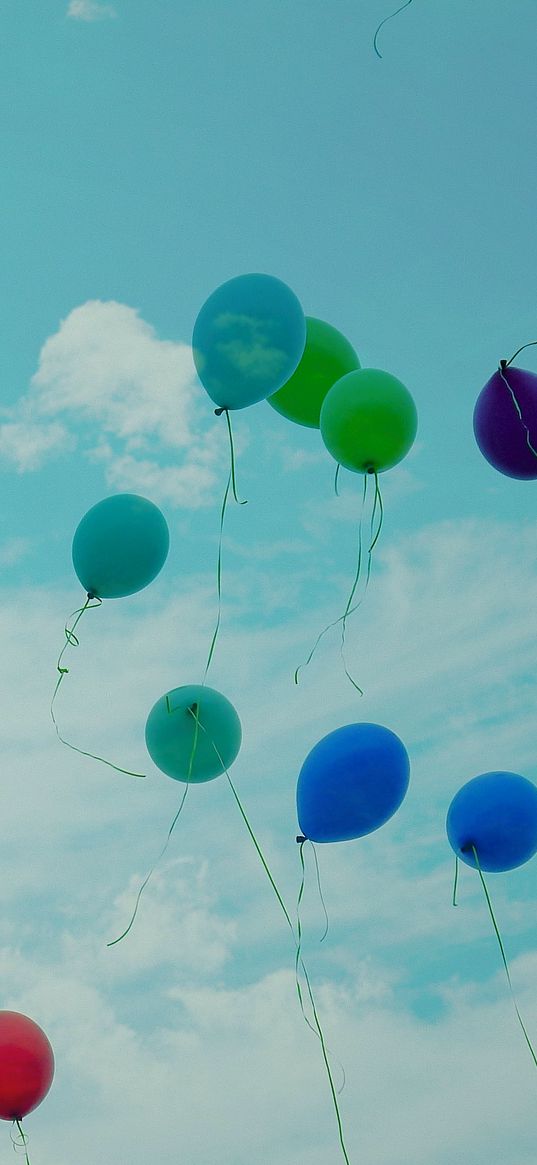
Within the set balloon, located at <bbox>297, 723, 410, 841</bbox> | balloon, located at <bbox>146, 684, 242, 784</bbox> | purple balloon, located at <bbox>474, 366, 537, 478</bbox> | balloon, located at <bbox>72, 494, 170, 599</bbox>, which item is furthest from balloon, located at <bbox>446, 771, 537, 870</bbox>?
balloon, located at <bbox>72, 494, 170, 599</bbox>

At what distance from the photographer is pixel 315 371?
5.78m

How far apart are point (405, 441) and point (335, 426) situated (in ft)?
1.12

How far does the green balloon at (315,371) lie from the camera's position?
5.78 meters

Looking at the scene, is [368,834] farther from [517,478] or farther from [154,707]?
[517,478]

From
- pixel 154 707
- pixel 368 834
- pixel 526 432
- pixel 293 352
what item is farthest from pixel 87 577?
pixel 526 432

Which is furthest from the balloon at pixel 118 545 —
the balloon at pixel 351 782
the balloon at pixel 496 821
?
the balloon at pixel 496 821

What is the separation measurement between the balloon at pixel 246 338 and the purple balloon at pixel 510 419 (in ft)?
2.87

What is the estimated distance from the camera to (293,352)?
5.18 meters

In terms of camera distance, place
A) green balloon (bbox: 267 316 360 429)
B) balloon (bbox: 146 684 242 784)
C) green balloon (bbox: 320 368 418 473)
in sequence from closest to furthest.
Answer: green balloon (bbox: 320 368 418 473) → balloon (bbox: 146 684 242 784) → green balloon (bbox: 267 316 360 429)

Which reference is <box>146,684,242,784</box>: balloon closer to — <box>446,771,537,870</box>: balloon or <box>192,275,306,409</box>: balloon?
<box>446,771,537,870</box>: balloon

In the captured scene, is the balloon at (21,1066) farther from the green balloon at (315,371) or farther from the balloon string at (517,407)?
the balloon string at (517,407)

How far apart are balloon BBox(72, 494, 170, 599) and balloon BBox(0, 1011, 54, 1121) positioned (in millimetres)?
1940

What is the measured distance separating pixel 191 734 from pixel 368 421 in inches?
63.1

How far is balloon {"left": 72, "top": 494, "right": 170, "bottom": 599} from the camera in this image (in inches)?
212
